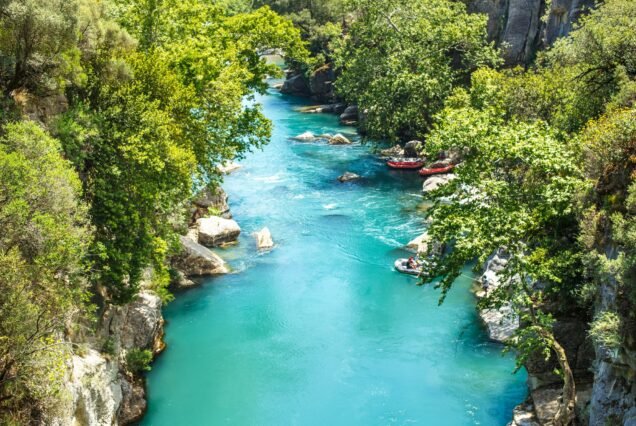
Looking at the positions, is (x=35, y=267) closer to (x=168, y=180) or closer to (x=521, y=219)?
(x=168, y=180)

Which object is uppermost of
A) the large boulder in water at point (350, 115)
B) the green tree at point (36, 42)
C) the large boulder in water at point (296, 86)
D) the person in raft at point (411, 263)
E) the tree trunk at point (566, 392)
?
the green tree at point (36, 42)

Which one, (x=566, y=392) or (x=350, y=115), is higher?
(x=350, y=115)

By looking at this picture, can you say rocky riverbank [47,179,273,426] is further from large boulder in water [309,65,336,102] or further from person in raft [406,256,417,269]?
large boulder in water [309,65,336,102]

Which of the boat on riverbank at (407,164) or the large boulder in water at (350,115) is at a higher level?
the large boulder in water at (350,115)

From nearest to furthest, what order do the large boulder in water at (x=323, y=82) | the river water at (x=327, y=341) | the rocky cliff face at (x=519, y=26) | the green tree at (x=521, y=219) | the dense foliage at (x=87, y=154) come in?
the dense foliage at (x=87, y=154)
the green tree at (x=521, y=219)
the river water at (x=327, y=341)
the rocky cliff face at (x=519, y=26)
the large boulder in water at (x=323, y=82)

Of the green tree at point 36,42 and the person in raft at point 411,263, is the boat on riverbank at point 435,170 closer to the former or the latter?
the person in raft at point 411,263

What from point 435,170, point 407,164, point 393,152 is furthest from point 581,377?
point 393,152

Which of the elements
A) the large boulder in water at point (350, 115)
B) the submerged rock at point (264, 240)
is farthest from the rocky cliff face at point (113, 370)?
the large boulder in water at point (350, 115)
